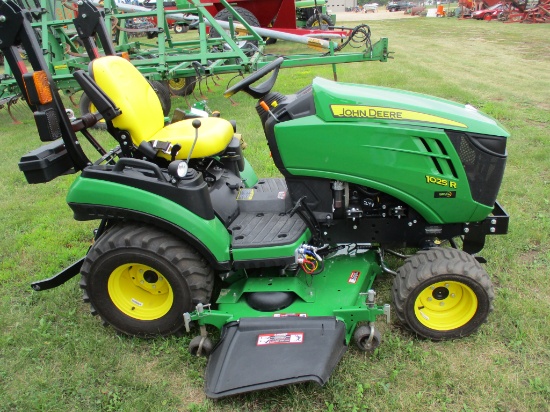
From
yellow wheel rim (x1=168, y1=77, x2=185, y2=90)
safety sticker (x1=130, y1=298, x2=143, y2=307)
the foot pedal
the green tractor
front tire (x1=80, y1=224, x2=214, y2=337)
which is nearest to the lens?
the foot pedal

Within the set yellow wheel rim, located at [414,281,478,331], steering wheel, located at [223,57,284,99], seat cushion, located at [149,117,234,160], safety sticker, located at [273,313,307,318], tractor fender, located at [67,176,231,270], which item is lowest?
yellow wheel rim, located at [414,281,478,331]

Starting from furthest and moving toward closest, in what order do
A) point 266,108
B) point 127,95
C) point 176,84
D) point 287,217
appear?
point 176,84 < point 287,217 < point 127,95 < point 266,108

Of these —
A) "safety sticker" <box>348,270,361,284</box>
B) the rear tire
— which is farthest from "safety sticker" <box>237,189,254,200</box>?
the rear tire

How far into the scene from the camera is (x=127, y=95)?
2848mm

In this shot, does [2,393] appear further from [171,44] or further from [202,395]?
[171,44]

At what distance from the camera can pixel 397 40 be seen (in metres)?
16.6

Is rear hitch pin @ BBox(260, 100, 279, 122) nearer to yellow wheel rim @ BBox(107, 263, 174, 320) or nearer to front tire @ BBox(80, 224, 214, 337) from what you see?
front tire @ BBox(80, 224, 214, 337)

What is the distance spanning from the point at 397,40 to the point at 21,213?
14798mm

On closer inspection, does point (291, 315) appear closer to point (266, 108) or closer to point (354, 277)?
point (354, 277)

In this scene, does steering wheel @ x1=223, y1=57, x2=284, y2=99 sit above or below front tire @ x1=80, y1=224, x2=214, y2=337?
above

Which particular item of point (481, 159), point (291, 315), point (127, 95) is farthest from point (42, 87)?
point (481, 159)

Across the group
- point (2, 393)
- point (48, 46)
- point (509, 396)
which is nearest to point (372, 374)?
point (509, 396)

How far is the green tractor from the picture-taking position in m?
2.53

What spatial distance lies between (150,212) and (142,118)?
25.9 inches
